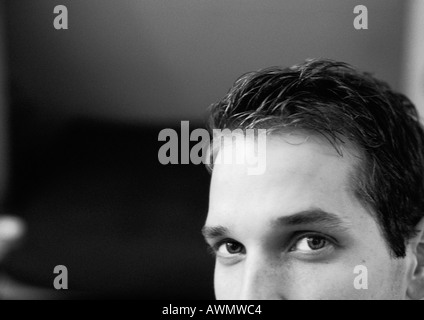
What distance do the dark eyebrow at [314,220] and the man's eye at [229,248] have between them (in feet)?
0.29

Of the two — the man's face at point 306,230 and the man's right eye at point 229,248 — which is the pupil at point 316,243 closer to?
the man's face at point 306,230

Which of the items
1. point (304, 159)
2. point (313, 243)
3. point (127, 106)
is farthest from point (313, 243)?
point (127, 106)

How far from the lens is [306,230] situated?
801mm

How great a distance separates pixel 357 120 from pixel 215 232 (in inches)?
11.3

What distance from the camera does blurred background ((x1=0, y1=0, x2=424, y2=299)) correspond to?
94cm

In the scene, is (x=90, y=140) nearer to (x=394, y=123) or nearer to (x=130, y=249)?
(x=130, y=249)

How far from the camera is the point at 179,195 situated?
986 millimetres

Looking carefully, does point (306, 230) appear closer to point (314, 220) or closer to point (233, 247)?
point (314, 220)

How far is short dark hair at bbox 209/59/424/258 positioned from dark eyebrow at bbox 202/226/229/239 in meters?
0.17

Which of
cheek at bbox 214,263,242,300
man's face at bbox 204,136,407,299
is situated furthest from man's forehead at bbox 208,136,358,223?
cheek at bbox 214,263,242,300

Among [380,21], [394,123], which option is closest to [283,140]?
[394,123]

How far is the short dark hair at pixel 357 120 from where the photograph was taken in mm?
816

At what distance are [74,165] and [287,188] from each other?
1.35 feet

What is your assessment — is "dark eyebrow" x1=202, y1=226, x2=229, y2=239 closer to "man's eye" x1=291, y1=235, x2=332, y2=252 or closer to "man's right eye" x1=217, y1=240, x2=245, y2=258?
"man's right eye" x1=217, y1=240, x2=245, y2=258
